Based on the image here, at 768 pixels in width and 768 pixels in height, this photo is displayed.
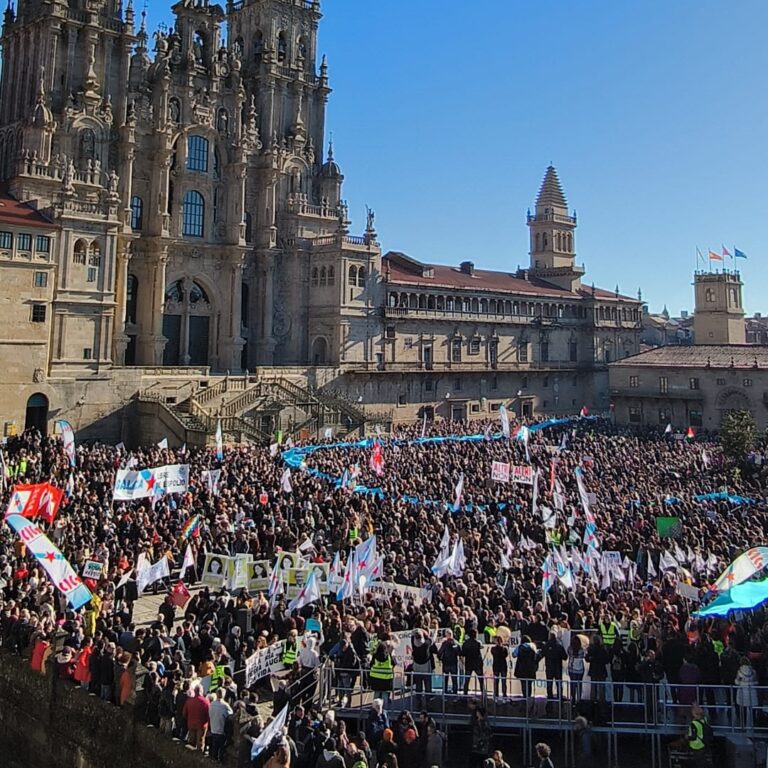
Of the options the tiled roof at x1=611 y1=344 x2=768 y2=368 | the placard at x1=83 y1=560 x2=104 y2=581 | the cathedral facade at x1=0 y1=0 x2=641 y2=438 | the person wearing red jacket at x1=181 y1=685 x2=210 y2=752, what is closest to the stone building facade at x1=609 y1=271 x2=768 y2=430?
the tiled roof at x1=611 y1=344 x2=768 y2=368

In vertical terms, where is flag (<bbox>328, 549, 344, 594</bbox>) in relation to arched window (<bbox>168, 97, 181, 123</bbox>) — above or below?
below

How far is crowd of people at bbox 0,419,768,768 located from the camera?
14.6m

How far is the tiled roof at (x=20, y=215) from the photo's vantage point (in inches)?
1674

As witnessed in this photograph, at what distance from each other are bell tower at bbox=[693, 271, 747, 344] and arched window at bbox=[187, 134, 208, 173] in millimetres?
59036

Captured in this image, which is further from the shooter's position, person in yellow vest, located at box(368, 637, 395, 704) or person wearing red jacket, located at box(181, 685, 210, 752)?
person in yellow vest, located at box(368, 637, 395, 704)

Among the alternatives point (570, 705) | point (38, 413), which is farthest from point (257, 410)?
point (570, 705)

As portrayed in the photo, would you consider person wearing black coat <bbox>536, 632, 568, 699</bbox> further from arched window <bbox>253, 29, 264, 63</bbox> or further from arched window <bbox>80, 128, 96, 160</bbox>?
arched window <bbox>253, 29, 264, 63</bbox>

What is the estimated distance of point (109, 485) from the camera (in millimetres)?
30609

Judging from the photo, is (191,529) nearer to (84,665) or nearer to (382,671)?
(84,665)

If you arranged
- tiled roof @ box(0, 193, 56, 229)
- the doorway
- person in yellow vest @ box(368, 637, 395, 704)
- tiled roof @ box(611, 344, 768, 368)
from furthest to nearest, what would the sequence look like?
tiled roof @ box(611, 344, 768, 368) < the doorway < tiled roof @ box(0, 193, 56, 229) < person in yellow vest @ box(368, 637, 395, 704)

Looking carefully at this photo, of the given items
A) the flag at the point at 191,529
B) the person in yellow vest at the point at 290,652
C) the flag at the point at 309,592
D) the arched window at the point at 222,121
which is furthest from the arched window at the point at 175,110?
the person in yellow vest at the point at 290,652

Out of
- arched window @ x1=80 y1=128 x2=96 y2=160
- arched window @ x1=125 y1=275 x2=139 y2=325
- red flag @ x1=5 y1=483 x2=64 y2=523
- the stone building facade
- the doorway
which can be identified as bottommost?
red flag @ x1=5 y1=483 x2=64 y2=523

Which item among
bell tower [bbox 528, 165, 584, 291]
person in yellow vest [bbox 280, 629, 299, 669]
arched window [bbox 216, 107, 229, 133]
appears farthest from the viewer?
bell tower [bbox 528, 165, 584, 291]

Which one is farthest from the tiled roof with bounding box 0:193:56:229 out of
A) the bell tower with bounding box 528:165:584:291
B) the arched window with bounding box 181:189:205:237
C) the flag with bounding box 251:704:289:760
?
the bell tower with bounding box 528:165:584:291
